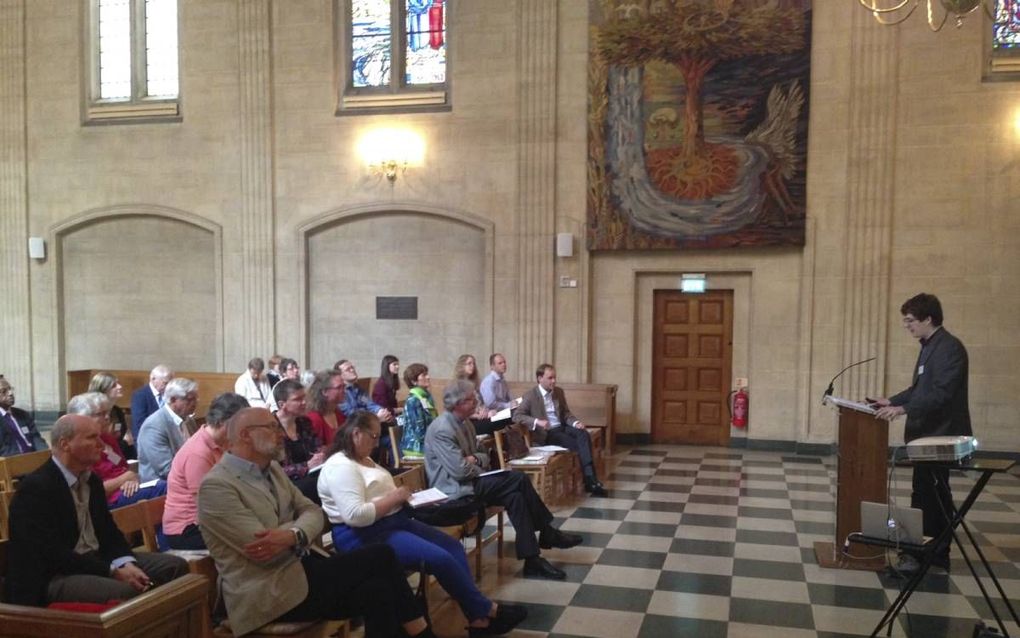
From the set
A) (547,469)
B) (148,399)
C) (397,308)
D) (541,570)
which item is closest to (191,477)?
(541,570)

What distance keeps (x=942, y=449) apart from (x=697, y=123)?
742 cm

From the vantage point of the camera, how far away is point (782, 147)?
10.2 meters

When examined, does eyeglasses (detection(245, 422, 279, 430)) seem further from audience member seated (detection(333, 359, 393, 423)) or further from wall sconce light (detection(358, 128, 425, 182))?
wall sconce light (detection(358, 128, 425, 182))

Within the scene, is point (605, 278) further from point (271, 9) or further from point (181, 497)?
point (181, 497)

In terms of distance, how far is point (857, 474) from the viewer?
5406mm

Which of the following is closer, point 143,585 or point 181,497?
point 143,585

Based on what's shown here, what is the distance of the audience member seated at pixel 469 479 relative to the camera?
508 cm

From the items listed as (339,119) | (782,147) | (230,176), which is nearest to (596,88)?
(782,147)

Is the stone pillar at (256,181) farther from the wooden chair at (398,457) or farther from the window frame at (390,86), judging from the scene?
the wooden chair at (398,457)

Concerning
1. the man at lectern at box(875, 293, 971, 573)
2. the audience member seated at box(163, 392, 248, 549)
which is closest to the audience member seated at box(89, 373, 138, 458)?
the audience member seated at box(163, 392, 248, 549)

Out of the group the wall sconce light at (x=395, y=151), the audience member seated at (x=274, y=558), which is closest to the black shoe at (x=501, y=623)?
the audience member seated at (x=274, y=558)

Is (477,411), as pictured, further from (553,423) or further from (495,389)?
(495,389)

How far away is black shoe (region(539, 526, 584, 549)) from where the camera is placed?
540cm

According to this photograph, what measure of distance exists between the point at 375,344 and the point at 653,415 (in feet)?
14.0
